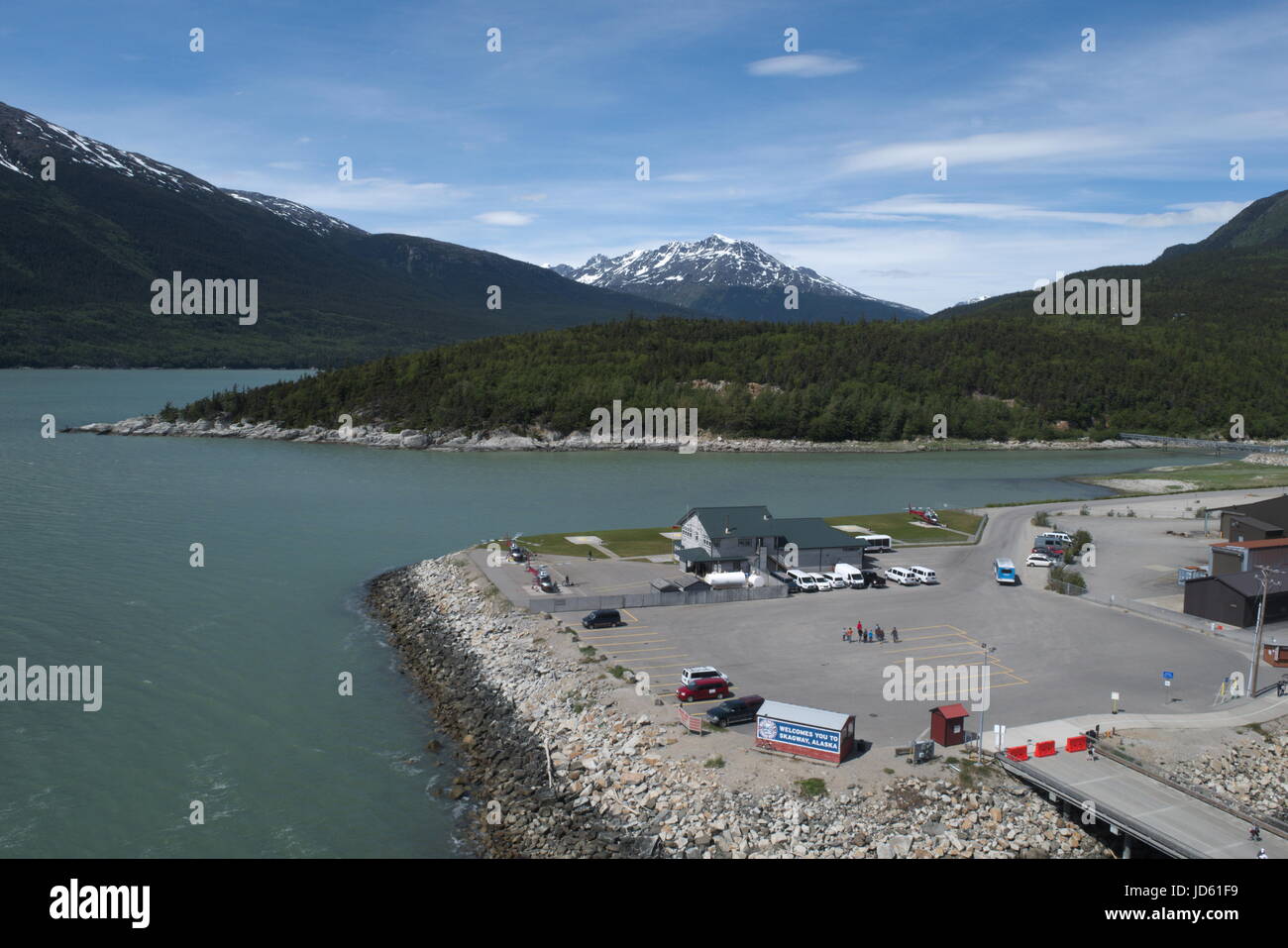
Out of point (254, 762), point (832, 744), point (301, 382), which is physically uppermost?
point (301, 382)

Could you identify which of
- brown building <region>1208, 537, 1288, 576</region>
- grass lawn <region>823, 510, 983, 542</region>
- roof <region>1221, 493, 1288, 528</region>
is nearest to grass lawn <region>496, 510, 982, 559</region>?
grass lawn <region>823, 510, 983, 542</region>

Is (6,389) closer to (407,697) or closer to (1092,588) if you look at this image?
(407,697)

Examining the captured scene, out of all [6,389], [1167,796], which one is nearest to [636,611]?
[1167,796]

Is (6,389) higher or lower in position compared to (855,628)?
higher

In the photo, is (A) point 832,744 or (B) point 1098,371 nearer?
(A) point 832,744

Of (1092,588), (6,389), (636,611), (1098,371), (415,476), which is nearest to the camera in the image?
(636,611)

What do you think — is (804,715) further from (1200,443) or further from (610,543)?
(1200,443)

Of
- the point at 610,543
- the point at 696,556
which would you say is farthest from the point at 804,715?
the point at 610,543

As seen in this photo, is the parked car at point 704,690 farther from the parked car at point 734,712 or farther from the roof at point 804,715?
the roof at point 804,715
